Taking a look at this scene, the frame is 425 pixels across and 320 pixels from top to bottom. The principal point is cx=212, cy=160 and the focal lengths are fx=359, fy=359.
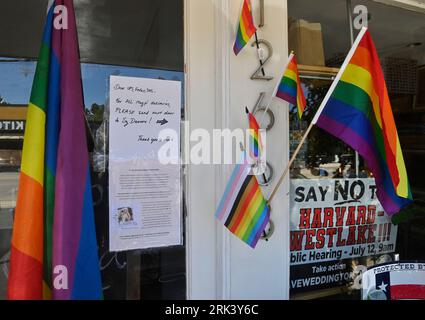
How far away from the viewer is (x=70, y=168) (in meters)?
1.36

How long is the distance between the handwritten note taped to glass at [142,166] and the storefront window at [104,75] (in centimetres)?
4

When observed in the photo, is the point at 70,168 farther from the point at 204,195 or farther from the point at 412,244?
the point at 412,244

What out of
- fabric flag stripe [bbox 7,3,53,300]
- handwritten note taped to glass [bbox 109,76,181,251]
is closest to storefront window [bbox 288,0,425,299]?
handwritten note taped to glass [bbox 109,76,181,251]

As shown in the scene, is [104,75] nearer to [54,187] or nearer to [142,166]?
[142,166]

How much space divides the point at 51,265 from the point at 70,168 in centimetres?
38

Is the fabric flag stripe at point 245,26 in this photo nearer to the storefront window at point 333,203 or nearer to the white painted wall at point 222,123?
the white painted wall at point 222,123

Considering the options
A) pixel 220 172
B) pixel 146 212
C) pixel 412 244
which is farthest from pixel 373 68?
pixel 412 244

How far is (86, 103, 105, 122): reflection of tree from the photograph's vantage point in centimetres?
181

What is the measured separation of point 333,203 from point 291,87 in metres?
0.88

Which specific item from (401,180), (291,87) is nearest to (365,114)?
(401,180)

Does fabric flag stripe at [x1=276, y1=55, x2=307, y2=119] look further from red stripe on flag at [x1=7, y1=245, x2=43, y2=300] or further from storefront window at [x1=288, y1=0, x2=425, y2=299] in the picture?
red stripe on flag at [x1=7, y1=245, x2=43, y2=300]

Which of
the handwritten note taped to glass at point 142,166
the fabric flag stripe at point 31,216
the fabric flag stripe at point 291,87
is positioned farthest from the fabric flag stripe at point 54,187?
the fabric flag stripe at point 291,87

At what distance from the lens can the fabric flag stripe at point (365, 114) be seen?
1504mm

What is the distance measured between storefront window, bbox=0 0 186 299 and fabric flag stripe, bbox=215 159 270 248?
51cm
